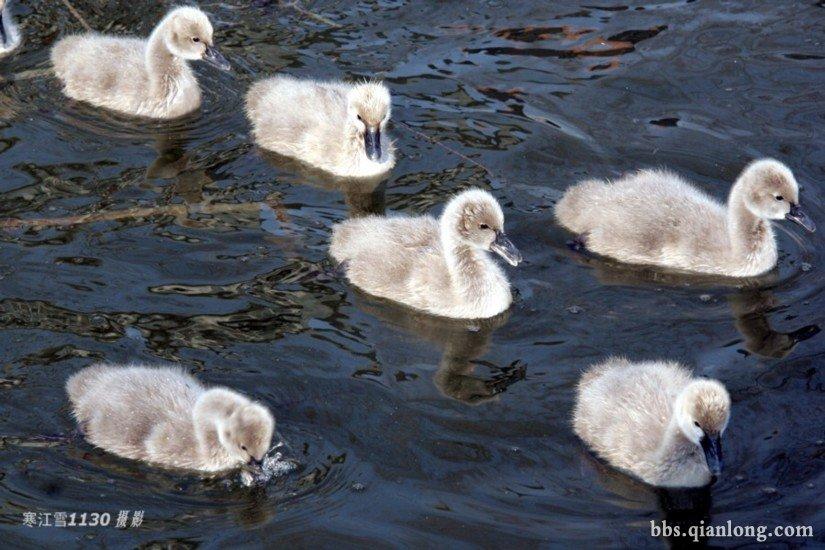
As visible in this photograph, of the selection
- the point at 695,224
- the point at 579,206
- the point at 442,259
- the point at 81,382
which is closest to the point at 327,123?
the point at 442,259

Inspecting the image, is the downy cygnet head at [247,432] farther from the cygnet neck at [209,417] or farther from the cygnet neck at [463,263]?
the cygnet neck at [463,263]

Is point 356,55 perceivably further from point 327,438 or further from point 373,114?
point 327,438

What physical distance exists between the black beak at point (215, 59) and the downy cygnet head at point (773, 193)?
3802 millimetres

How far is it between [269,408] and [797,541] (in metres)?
2.57

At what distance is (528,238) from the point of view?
8141 millimetres

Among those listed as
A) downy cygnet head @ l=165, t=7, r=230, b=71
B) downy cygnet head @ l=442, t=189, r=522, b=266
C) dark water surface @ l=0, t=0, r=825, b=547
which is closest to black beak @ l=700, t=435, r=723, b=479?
dark water surface @ l=0, t=0, r=825, b=547

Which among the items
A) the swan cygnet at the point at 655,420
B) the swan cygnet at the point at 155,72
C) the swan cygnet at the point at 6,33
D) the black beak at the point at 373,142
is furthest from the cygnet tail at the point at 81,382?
the swan cygnet at the point at 6,33

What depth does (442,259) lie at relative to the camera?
7695mm

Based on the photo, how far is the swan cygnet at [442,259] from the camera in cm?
746

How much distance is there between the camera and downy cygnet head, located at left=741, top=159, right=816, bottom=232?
25.7 feet

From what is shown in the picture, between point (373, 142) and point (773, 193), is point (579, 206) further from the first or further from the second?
point (373, 142)

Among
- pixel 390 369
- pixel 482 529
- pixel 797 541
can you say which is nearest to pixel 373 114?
pixel 390 369

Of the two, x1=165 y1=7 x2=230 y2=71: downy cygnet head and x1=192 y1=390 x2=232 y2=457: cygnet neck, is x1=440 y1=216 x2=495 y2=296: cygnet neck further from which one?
x1=165 y1=7 x2=230 y2=71: downy cygnet head

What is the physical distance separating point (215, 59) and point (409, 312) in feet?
9.79
